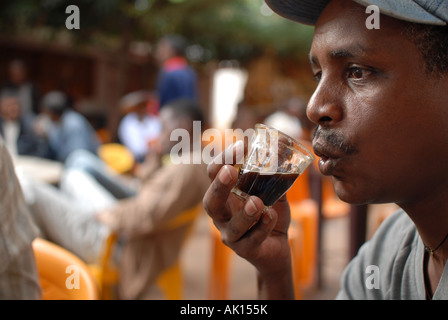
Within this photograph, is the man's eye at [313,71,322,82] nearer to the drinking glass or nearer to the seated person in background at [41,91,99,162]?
the drinking glass

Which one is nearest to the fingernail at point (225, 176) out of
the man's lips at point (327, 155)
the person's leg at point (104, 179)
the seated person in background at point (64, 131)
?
the man's lips at point (327, 155)

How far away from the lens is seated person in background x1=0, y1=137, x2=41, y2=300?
109 cm

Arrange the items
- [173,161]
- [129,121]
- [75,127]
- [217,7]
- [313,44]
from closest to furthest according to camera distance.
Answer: [313,44] → [173,161] → [75,127] → [129,121] → [217,7]

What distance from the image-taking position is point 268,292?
1.17m

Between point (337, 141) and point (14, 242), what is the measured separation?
834 mm

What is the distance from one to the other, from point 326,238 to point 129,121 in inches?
150

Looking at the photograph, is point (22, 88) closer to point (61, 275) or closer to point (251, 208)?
point (61, 275)

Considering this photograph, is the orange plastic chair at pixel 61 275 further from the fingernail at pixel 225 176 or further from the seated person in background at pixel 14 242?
the fingernail at pixel 225 176

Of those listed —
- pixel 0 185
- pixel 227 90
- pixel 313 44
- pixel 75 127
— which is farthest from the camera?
pixel 227 90

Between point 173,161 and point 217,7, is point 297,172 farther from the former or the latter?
point 217,7

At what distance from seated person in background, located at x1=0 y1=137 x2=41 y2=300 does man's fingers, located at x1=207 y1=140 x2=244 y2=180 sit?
1.81 feet

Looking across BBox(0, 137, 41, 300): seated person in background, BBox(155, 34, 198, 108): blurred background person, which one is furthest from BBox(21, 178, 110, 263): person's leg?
BBox(155, 34, 198, 108): blurred background person
